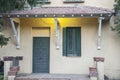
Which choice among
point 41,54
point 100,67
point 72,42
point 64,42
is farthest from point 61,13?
point 100,67

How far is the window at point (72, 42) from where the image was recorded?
679 inches

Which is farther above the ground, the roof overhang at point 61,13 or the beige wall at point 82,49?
the roof overhang at point 61,13

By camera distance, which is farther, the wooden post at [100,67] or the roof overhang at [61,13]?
the roof overhang at [61,13]

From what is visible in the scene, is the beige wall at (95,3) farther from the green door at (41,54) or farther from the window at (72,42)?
the green door at (41,54)

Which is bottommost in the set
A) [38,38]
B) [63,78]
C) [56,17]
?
[63,78]

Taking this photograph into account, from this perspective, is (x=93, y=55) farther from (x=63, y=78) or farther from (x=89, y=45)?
(x=63, y=78)

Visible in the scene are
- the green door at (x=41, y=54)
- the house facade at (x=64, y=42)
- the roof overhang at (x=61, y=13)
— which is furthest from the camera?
the green door at (x=41, y=54)

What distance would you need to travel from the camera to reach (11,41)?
17375mm

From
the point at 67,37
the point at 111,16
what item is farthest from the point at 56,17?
A: the point at 111,16

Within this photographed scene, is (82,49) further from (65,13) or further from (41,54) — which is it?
(65,13)

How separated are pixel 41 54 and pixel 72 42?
6.61 ft

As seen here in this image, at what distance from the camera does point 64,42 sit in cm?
1728

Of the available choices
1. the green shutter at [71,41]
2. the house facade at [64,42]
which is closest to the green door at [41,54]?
the house facade at [64,42]

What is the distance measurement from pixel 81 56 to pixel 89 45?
2.63 feet
